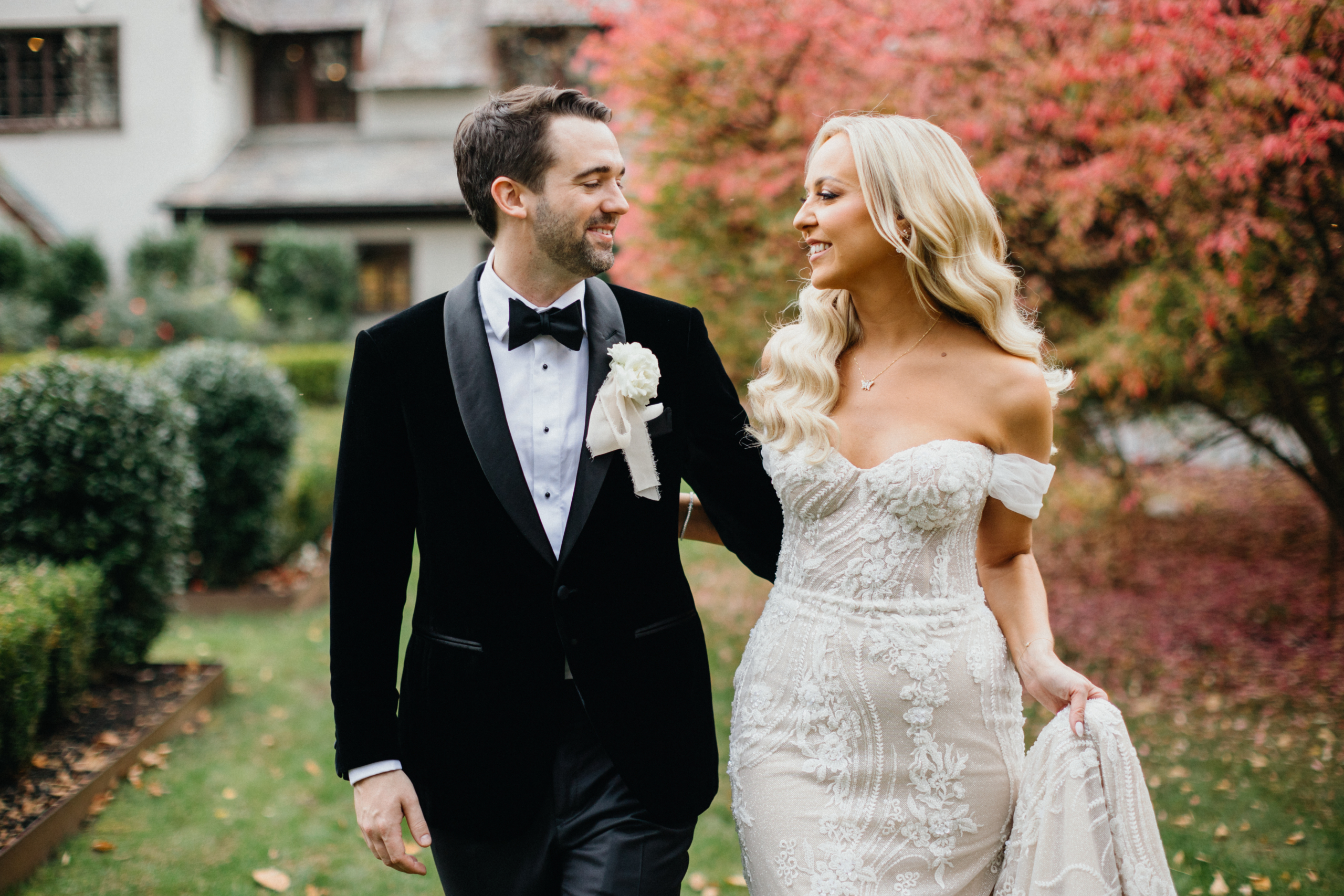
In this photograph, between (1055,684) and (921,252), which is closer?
(1055,684)

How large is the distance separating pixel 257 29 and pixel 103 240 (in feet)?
17.8

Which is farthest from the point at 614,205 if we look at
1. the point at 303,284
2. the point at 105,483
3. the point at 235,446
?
the point at 303,284

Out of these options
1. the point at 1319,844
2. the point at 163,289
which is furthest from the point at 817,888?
the point at 163,289

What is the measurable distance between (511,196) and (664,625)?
1.11 metres

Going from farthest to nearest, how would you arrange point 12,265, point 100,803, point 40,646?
1. point 12,265
2. point 100,803
3. point 40,646

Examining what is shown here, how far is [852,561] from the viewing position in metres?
2.57

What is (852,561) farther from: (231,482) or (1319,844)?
(231,482)

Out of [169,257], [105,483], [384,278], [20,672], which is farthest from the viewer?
[384,278]

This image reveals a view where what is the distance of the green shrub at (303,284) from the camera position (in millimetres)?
19484

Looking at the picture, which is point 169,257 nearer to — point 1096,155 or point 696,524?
point 1096,155

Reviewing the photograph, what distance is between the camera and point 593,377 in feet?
8.25

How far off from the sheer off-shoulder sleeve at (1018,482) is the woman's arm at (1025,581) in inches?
1.9

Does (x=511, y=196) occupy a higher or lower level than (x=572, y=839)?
higher

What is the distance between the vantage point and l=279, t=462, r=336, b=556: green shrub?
28.9 ft
